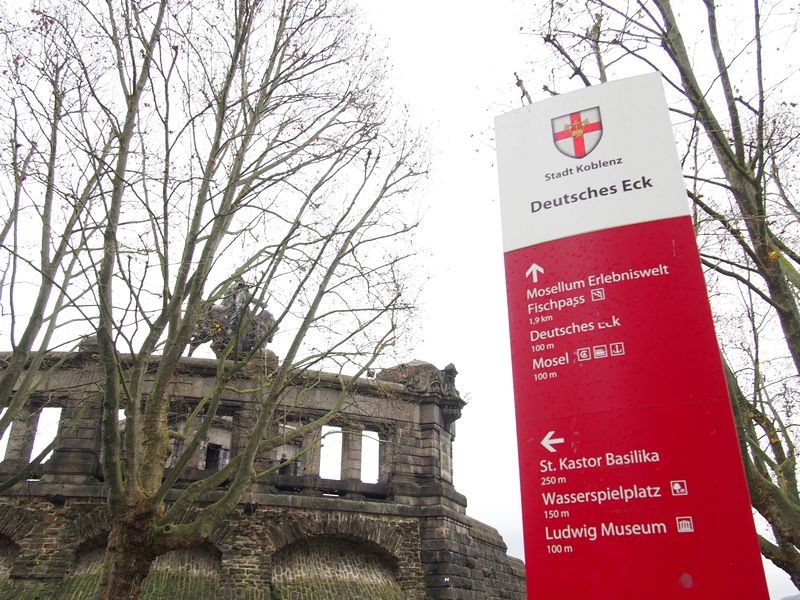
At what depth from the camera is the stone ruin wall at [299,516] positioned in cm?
1385

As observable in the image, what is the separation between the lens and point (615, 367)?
3.57 m

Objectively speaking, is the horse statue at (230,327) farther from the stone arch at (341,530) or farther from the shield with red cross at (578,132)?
the shield with red cross at (578,132)

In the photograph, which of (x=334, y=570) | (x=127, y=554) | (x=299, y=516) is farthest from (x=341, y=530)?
Result: (x=127, y=554)

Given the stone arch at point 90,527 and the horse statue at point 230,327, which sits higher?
the horse statue at point 230,327

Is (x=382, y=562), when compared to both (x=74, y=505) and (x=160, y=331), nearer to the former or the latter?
(x=74, y=505)

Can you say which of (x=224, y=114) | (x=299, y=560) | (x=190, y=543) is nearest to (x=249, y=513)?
(x=299, y=560)

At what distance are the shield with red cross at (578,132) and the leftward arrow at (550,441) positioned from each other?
1.69m

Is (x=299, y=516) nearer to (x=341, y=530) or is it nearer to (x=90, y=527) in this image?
(x=341, y=530)

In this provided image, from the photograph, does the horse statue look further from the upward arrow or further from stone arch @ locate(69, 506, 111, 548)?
the upward arrow

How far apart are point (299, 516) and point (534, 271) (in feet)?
41.7

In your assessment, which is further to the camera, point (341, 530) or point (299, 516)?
point (341, 530)

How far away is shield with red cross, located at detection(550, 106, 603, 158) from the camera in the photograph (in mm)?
4105

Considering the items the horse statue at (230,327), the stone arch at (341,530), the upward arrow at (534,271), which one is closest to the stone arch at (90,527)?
the stone arch at (341,530)

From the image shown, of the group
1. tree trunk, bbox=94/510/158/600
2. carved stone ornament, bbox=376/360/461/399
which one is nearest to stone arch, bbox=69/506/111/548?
tree trunk, bbox=94/510/158/600
